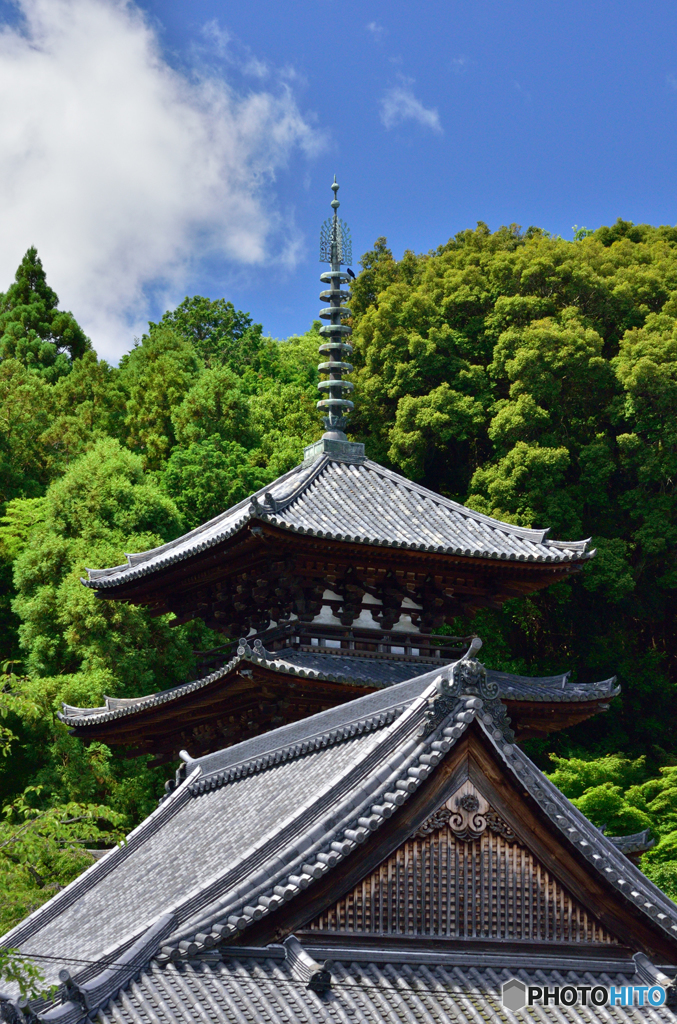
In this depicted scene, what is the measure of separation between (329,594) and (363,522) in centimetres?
109

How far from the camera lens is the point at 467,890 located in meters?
9.59

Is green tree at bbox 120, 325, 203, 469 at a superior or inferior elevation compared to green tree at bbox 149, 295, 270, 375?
inferior

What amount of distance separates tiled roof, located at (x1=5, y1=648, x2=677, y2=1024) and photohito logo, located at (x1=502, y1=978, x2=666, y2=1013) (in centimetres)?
53

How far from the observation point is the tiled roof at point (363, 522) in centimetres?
1595

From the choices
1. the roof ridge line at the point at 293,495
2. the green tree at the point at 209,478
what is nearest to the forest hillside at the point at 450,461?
Result: the green tree at the point at 209,478

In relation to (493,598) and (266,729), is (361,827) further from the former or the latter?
(493,598)

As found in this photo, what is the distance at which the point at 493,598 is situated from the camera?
57.7 feet

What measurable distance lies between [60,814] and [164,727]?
6.76 metres

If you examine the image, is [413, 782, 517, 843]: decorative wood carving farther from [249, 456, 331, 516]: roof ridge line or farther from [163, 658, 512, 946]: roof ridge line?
[249, 456, 331, 516]: roof ridge line

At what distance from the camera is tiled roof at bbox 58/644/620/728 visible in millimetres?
14570

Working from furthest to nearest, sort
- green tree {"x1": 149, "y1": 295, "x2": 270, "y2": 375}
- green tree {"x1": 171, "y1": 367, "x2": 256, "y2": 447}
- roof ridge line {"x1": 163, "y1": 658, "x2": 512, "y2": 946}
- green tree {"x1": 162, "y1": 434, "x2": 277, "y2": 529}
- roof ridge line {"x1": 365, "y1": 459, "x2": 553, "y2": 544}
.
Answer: green tree {"x1": 149, "y1": 295, "x2": 270, "y2": 375} < green tree {"x1": 171, "y1": 367, "x2": 256, "y2": 447} < green tree {"x1": 162, "y1": 434, "x2": 277, "y2": 529} < roof ridge line {"x1": 365, "y1": 459, "x2": 553, "y2": 544} < roof ridge line {"x1": 163, "y1": 658, "x2": 512, "y2": 946}

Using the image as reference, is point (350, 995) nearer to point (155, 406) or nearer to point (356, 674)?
point (356, 674)

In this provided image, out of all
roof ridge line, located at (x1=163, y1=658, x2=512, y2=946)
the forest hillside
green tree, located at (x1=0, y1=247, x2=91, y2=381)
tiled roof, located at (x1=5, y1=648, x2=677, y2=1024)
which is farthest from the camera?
green tree, located at (x1=0, y1=247, x2=91, y2=381)

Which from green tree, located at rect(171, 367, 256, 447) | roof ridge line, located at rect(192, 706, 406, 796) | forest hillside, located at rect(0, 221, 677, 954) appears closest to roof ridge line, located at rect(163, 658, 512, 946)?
roof ridge line, located at rect(192, 706, 406, 796)
